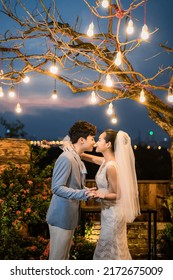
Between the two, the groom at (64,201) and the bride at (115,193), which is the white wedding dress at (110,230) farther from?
the groom at (64,201)

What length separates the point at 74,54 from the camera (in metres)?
6.37

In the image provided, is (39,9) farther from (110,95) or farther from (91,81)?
(110,95)

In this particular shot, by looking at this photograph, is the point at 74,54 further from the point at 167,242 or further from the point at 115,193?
the point at 167,242

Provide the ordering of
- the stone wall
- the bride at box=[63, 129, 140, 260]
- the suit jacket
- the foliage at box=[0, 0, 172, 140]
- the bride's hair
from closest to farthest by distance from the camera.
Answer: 1. the suit jacket
2. the bride at box=[63, 129, 140, 260]
3. the bride's hair
4. the foliage at box=[0, 0, 172, 140]
5. the stone wall

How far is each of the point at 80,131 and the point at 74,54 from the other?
279cm

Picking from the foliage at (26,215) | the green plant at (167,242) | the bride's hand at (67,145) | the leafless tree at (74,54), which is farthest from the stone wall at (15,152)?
the bride's hand at (67,145)

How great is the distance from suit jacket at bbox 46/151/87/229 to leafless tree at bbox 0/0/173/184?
2.56 meters

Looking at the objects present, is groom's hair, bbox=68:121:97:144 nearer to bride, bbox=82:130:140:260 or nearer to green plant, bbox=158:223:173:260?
bride, bbox=82:130:140:260

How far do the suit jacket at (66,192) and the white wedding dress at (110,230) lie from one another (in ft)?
2.22

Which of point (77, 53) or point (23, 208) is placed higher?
point (77, 53)

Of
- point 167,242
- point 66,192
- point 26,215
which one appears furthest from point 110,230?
point 167,242

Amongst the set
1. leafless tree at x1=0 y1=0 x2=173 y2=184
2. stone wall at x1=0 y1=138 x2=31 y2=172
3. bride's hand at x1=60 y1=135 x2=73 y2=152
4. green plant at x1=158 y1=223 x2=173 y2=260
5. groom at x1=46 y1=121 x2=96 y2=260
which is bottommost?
green plant at x1=158 y1=223 x2=173 y2=260

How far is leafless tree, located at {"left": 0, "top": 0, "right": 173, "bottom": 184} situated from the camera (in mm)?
6051

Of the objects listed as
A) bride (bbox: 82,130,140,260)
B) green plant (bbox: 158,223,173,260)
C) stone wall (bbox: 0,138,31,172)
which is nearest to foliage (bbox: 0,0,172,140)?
stone wall (bbox: 0,138,31,172)
